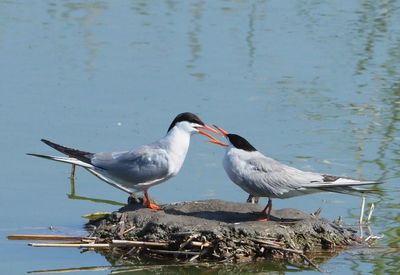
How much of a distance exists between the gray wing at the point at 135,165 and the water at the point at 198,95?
449mm

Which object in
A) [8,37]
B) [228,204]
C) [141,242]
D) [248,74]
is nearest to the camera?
[141,242]

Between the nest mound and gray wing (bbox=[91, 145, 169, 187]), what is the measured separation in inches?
10.0

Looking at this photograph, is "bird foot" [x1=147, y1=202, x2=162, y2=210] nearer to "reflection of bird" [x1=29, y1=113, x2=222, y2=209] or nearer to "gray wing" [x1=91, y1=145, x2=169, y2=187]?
"reflection of bird" [x1=29, y1=113, x2=222, y2=209]

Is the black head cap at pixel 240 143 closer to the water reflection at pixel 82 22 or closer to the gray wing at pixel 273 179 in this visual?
the gray wing at pixel 273 179

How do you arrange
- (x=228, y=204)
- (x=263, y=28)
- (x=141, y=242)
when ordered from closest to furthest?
(x=141, y=242) → (x=228, y=204) → (x=263, y=28)

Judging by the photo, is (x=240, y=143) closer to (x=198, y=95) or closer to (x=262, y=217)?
(x=262, y=217)

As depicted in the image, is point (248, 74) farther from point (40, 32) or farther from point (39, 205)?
point (39, 205)

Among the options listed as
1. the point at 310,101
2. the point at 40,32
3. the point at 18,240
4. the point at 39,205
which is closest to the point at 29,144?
the point at 39,205

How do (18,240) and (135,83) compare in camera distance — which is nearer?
(18,240)

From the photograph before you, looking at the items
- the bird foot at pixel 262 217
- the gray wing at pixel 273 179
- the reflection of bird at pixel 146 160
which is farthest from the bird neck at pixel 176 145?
the bird foot at pixel 262 217

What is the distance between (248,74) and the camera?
12695 mm

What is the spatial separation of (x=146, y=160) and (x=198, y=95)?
10.7 ft

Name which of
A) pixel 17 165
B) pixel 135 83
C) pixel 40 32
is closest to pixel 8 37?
pixel 40 32

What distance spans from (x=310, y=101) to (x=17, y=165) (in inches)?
147
